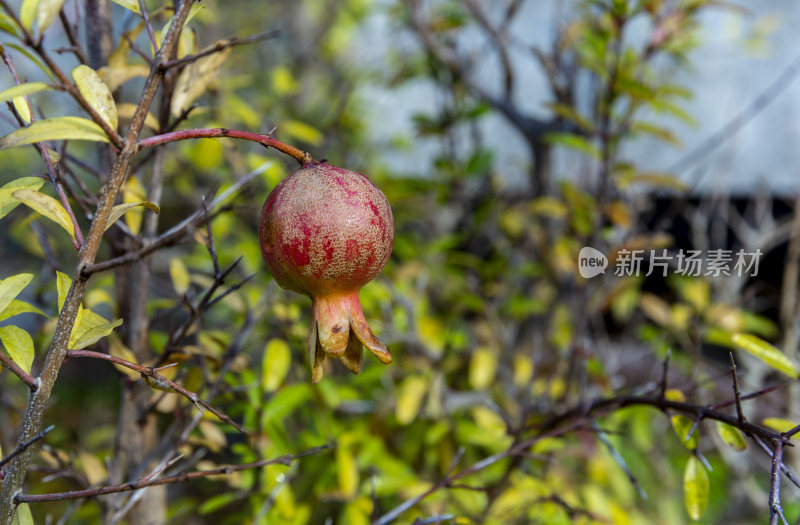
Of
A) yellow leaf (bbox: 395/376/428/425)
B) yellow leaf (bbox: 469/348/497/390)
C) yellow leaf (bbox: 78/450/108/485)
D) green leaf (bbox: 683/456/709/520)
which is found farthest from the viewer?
yellow leaf (bbox: 469/348/497/390)

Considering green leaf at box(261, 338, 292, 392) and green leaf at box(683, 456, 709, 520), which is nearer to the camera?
green leaf at box(683, 456, 709, 520)

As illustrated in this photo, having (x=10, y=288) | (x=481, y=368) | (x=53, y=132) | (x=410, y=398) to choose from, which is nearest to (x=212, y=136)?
(x=53, y=132)

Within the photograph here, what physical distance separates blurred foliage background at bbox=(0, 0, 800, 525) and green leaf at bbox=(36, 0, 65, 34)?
0.19ft

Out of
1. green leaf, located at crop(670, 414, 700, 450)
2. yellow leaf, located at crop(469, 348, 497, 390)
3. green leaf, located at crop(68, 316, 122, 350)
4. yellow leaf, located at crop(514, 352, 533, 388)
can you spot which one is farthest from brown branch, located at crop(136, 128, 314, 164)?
yellow leaf, located at crop(514, 352, 533, 388)

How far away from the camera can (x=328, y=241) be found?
1.35 ft

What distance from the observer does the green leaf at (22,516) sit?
0.43 m

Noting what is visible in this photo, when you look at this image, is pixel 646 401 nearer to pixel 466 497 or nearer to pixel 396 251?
pixel 466 497

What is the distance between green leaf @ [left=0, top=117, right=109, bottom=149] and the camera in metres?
0.35

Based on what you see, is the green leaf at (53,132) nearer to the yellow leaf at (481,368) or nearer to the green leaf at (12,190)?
the green leaf at (12,190)

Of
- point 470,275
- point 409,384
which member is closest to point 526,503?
point 409,384

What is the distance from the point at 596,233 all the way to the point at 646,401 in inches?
19.4

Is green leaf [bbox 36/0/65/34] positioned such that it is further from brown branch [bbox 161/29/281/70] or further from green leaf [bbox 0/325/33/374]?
green leaf [bbox 0/325/33/374]

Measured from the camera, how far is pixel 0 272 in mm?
1910

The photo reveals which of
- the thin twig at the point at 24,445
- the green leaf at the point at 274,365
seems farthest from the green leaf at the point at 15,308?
the green leaf at the point at 274,365
